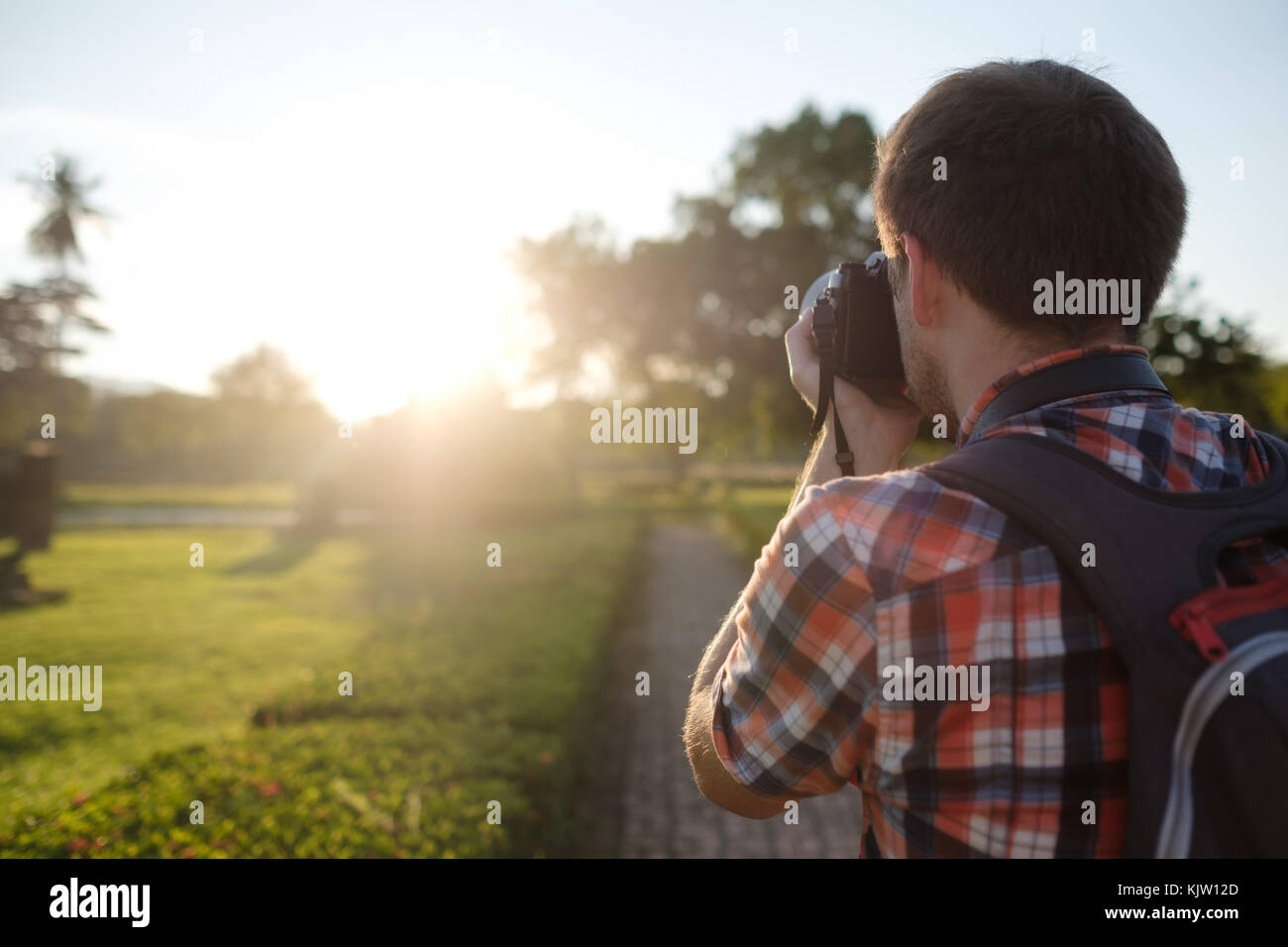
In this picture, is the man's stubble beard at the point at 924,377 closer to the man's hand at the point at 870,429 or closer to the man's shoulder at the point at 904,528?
the man's hand at the point at 870,429

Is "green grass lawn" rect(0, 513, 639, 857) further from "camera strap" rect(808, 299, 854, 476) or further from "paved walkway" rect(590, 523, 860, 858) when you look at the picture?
"camera strap" rect(808, 299, 854, 476)

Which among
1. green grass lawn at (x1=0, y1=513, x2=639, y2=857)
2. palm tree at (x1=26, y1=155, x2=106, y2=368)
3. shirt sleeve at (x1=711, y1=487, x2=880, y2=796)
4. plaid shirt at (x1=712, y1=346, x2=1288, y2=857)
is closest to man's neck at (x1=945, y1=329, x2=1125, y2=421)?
plaid shirt at (x1=712, y1=346, x2=1288, y2=857)

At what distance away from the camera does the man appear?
1.09 metres

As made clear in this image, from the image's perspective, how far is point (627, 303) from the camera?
29.7 m

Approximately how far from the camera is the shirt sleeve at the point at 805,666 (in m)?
1.14

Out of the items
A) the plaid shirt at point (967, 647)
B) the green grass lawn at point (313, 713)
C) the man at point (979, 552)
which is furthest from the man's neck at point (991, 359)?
the green grass lawn at point (313, 713)

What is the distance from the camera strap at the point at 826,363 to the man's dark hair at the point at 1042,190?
0.27 m

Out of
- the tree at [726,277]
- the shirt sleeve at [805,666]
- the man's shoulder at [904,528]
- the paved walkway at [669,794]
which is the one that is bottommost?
the paved walkway at [669,794]

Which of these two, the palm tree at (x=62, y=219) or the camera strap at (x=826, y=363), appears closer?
the camera strap at (x=826, y=363)

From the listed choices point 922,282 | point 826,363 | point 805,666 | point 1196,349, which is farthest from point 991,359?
point 1196,349

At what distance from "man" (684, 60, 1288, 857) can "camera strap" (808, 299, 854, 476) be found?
15 centimetres

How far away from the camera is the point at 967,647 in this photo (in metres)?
1.11
